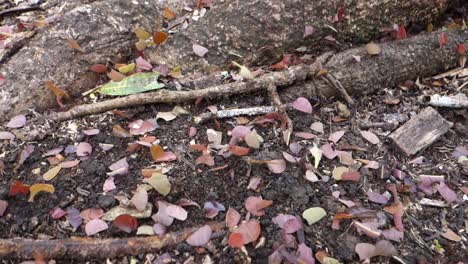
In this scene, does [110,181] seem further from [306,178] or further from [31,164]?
[306,178]

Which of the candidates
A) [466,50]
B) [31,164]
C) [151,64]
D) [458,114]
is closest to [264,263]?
[31,164]

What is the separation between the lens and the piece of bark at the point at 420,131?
2.80 meters

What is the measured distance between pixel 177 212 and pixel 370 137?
133 cm

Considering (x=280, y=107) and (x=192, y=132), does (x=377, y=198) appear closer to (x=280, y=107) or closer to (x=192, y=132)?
(x=280, y=107)

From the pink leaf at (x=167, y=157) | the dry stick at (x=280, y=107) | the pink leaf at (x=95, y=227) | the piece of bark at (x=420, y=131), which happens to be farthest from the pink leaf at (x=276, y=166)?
the pink leaf at (x=95, y=227)

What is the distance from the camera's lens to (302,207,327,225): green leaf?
231 cm

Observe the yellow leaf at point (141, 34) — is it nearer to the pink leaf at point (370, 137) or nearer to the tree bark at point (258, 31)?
the tree bark at point (258, 31)

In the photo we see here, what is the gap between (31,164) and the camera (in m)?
2.57

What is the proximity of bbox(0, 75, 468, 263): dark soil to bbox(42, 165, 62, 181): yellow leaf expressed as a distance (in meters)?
0.03

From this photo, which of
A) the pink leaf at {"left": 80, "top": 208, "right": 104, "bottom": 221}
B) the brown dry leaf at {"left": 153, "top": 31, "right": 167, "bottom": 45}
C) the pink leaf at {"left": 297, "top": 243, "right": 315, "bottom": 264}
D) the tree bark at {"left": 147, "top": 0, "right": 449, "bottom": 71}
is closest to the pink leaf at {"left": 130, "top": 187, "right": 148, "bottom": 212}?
the pink leaf at {"left": 80, "top": 208, "right": 104, "bottom": 221}

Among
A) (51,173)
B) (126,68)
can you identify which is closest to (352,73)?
(126,68)

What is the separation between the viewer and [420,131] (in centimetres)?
288

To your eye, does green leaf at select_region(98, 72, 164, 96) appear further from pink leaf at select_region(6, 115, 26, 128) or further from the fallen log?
pink leaf at select_region(6, 115, 26, 128)

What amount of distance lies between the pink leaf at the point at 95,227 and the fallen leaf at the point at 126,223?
0.07 meters
